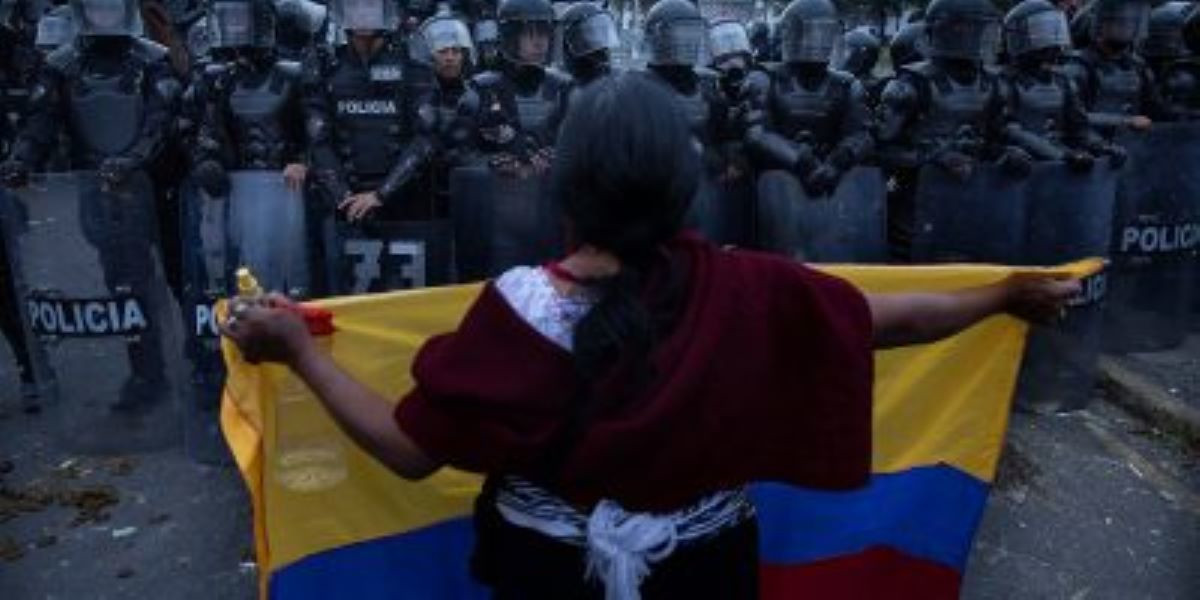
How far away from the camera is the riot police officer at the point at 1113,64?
22.0 feet

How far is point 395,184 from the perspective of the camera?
5.64 m

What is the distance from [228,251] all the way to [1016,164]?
3.60 metres

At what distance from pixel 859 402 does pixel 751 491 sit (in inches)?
49.8

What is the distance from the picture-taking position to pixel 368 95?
5.96 m

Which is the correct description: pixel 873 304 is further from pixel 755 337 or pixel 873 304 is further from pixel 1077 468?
pixel 1077 468

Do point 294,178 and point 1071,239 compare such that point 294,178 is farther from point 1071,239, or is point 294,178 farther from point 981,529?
point 1071,239

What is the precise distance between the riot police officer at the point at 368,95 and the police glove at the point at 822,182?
2074 mm

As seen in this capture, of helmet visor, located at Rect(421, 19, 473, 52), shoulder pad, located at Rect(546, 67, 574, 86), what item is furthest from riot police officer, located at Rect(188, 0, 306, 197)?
shoulder pad, located at Rect(546, 67, 574, 86)

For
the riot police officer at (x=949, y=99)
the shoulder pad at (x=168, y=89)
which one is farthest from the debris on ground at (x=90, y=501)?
the riot police officer at (x=949, y=99)

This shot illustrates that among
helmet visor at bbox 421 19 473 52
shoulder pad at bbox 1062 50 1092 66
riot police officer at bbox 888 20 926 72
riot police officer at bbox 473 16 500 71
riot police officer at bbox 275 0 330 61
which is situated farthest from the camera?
riot police officer at bbox 473 16 500 71

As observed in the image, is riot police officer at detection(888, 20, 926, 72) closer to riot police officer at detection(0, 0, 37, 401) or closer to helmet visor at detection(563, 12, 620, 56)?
helmet visor at detection(563, 12, 620, 56)

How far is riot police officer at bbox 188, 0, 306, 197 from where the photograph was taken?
563cm

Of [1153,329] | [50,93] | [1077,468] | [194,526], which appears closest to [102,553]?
[194,526]

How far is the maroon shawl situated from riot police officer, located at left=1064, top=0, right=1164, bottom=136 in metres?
5.52
